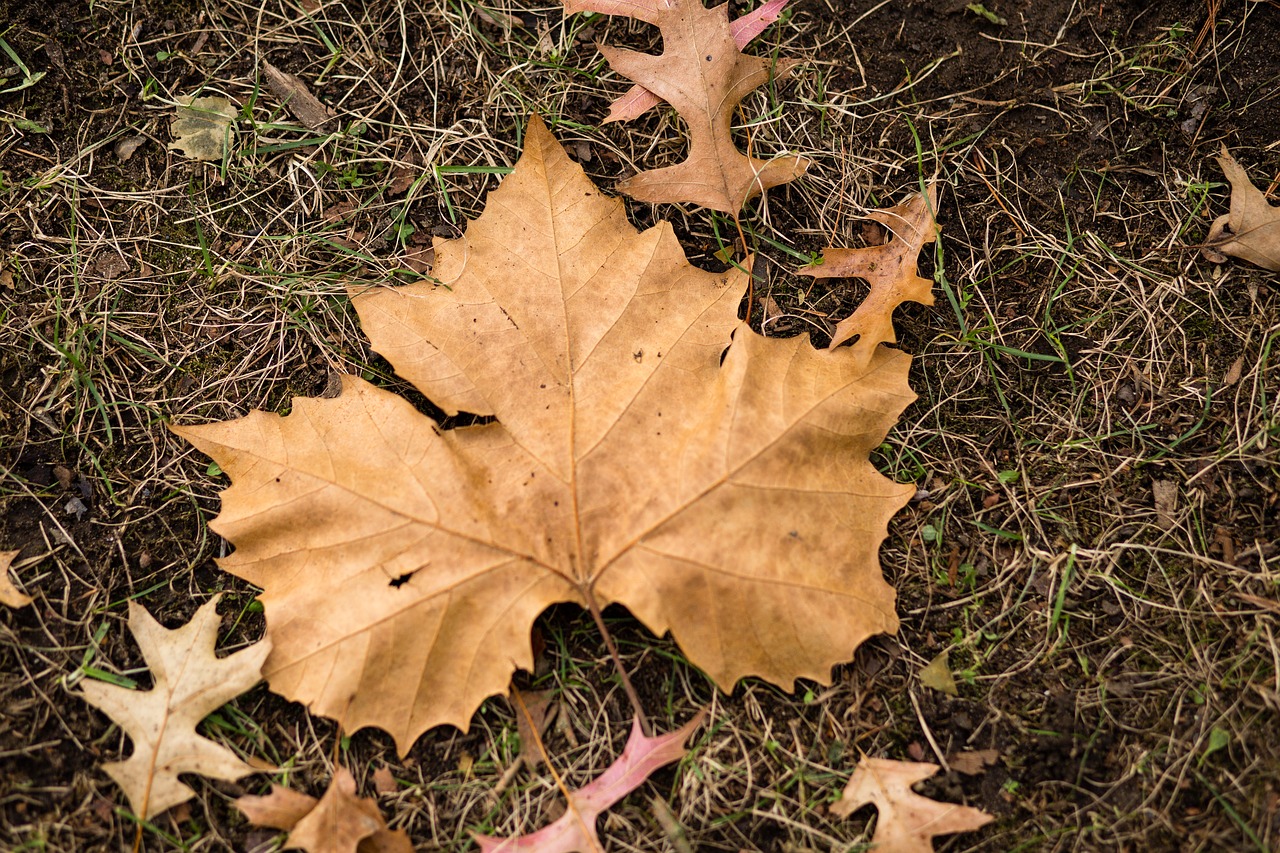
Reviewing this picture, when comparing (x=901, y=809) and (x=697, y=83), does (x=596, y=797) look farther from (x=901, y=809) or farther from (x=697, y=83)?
(x=697, y=83)

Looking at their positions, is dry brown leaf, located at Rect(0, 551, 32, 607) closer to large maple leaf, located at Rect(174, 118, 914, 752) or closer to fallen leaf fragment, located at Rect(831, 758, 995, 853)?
large maple leaf, located at Rect(174, 118, 914, 752)

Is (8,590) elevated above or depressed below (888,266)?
below

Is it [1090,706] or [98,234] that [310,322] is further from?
[1090,706]

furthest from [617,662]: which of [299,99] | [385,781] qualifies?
[299,99]

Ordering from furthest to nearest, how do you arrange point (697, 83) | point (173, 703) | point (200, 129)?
point (200, 129) → point (697, 83) → point (173, 703)

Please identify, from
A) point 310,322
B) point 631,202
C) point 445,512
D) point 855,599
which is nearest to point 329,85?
point 310,322
